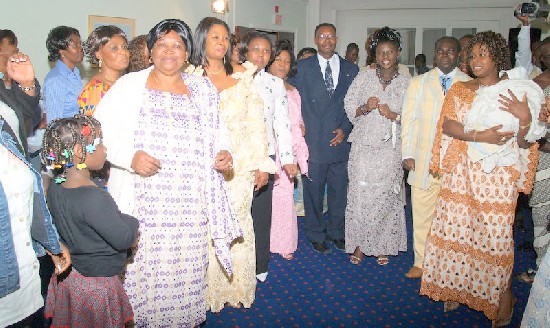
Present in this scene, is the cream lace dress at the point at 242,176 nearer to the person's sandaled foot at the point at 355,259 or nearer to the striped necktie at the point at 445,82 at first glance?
the person's sandaled foot at the point at 355,259

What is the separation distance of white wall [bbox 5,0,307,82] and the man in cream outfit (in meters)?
3.85

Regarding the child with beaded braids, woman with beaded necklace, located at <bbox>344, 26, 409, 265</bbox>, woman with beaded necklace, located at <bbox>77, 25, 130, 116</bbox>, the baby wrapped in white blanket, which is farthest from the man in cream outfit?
the child with beaded braids

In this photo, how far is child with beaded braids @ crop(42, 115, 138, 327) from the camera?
1.98 metres

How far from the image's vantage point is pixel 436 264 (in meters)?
3.33

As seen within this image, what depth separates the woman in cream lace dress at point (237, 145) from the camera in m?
2.94

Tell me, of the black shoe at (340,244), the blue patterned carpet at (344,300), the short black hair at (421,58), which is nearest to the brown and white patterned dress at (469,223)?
the blue patterned carpet at (344,300)

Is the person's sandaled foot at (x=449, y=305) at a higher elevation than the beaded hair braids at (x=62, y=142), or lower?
lower

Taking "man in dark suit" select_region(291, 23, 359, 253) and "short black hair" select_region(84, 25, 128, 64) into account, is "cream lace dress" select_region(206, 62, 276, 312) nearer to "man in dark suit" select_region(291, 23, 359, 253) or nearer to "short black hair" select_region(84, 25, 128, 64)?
"short black hair" select_region(84, 25, 128, 64)

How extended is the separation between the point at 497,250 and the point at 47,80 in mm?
3256

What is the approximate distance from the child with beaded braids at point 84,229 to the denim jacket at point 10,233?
0.09 meters

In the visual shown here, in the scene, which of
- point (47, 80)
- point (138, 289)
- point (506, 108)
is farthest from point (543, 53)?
point (47, 80)

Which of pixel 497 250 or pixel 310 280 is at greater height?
pixel 497 250

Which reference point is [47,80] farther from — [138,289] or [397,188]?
[397,188]

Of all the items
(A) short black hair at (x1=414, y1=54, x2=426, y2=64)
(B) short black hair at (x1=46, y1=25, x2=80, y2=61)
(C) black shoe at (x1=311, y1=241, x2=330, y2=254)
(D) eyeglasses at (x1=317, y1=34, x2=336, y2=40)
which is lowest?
(C) black shoe at (x1=311, y1=241, x2=330, y2=254)
